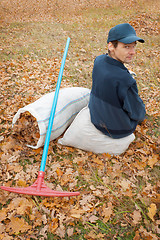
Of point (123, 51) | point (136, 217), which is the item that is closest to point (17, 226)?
point (136, 217)

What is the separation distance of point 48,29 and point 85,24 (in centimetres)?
210

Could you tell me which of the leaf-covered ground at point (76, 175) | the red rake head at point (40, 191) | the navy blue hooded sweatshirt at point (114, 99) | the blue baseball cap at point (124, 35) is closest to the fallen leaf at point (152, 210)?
the leaf-covered ground at point (76, 175)

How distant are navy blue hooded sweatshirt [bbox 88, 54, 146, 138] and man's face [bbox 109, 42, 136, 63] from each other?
0.09 metres

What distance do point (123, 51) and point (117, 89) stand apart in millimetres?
474

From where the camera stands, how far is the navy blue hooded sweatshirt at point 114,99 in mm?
2148

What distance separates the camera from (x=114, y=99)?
2.27 m

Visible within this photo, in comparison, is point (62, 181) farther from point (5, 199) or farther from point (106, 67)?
point (106, 67)

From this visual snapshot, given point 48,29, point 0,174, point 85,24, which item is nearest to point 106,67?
point 0,174

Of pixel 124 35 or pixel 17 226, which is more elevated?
pixel 124 35

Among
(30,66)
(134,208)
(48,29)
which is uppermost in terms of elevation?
(48,29)

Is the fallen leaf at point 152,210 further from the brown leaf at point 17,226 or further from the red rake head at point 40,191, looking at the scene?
the brown leaf at point 17,226

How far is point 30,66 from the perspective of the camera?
5.32 m

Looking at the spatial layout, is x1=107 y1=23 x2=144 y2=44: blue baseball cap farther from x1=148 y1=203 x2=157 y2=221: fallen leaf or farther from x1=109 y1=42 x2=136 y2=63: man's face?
x1=148 y1=203 x2=157 y2=221: fallen leaf

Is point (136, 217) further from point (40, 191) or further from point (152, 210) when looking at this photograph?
point (40, 191)
